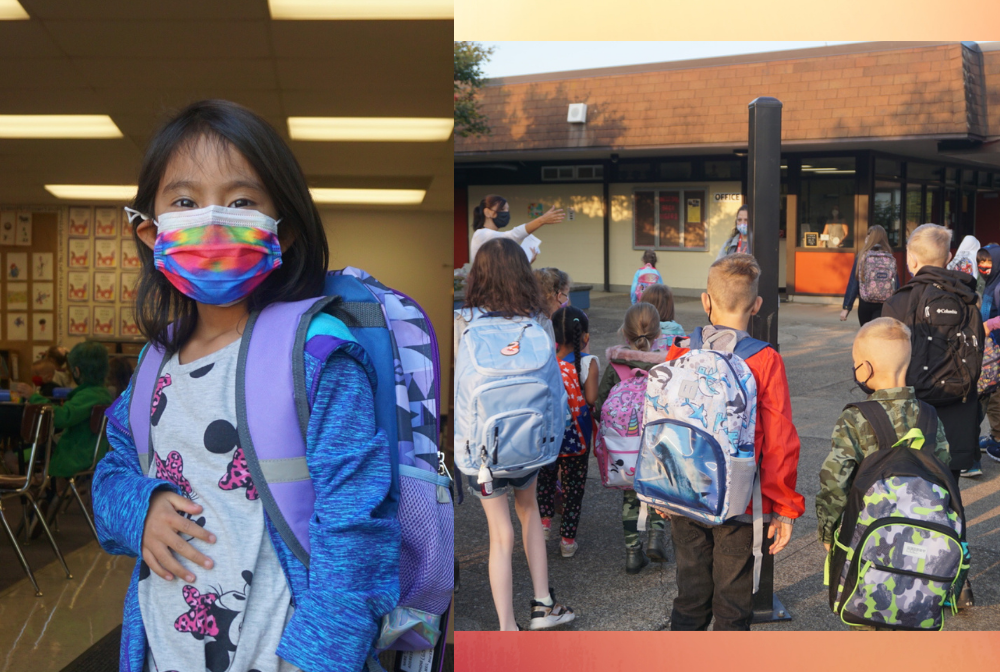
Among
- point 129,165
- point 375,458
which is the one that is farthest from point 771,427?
point 129,165

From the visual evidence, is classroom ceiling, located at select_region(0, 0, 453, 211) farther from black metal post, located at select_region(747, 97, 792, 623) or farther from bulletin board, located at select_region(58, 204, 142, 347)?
bulletin board, located at select_region(58, 204, 142, 347)

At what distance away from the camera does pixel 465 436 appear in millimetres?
2977

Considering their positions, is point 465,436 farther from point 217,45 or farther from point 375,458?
point 217,45

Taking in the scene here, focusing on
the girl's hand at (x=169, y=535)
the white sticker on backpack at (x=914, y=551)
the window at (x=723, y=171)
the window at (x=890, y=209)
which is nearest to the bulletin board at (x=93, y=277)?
the white sticker on backpack at (x=914, y=551)

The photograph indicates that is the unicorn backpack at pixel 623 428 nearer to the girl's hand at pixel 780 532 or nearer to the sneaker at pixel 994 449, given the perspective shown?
the girl's hand at pixel 780 532

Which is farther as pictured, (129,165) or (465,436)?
(129,165)

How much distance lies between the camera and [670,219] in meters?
14.8

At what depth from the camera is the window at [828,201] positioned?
46.9 feet

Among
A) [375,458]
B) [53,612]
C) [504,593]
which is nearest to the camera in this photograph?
[375,458]

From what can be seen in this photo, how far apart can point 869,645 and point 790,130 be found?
10038 mm

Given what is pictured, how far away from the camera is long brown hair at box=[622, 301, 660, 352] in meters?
3.87

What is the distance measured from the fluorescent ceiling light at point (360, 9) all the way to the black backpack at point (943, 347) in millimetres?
2700

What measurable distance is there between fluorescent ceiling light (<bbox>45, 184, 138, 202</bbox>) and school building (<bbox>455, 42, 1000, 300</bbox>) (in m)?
3.47

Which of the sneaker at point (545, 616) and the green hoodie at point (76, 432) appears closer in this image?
the sneaker at point (545, 616)
